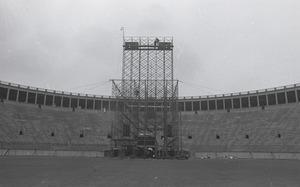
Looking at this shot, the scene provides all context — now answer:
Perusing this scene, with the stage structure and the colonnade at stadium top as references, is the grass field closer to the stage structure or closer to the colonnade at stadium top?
the stage structure

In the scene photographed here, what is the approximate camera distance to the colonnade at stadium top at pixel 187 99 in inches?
2482

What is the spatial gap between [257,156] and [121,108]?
75.9 feet

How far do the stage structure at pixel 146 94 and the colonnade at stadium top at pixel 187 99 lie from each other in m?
9.74

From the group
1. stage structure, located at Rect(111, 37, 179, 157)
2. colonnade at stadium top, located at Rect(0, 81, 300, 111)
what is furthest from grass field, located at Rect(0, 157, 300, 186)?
colonnade at stadium top, located at Rect(0, 81, 300, 111)

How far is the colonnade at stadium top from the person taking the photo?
63.0 metres

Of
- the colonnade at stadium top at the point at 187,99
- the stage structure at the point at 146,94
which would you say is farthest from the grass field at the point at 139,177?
the colonnade at stadium top at the point at 187,99

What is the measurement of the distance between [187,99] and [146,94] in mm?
27496

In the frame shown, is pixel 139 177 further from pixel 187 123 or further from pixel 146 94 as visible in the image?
pixel 187 123

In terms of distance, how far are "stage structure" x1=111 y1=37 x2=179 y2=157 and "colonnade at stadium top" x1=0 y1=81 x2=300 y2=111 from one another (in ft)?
32.0

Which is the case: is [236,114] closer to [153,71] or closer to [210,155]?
[210,155]

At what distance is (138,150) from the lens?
4744 cm

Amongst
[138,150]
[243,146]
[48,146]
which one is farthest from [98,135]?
[243,146]

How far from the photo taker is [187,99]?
245 feet

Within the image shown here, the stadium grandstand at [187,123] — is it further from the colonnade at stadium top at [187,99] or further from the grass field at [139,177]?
the grass field at [139,177]
